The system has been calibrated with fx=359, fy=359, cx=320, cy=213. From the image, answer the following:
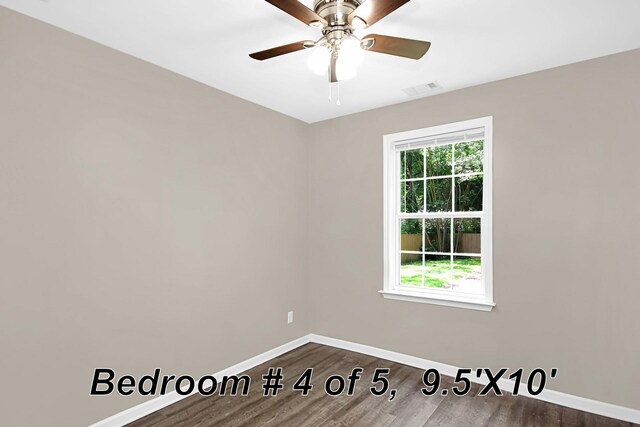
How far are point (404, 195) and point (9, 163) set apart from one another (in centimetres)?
313

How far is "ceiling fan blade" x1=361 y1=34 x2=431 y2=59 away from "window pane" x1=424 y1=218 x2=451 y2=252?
1921mm

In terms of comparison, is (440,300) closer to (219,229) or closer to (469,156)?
(469,156)

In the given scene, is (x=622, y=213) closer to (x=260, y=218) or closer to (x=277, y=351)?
(x=260, y=218)

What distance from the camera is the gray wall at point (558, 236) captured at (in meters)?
2.54

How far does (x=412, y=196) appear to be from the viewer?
366cm

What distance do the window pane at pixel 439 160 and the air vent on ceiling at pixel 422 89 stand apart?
1.78 ft

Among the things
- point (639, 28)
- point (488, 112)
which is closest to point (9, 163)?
point (488, 112)

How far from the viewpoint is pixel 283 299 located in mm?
3859

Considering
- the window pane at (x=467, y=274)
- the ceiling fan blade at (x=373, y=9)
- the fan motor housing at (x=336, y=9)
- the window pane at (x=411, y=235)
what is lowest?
the window pane at (x=467, y=274)

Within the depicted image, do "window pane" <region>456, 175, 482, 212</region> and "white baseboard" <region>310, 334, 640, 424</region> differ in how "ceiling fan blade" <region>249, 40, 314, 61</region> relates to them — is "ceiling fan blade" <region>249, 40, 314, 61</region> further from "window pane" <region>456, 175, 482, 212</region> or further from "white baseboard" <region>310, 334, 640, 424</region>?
"white baseboard" <region>310, 334, 640, 424</region>

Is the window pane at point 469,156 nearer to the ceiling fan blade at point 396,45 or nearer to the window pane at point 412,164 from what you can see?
the window pane at point 412,164

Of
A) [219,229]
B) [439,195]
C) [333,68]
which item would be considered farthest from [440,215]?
[219,229]

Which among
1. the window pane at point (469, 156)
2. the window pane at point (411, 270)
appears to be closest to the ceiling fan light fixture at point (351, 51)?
the window pane at point (469, 156)

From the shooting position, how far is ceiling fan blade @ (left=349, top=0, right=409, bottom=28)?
5.00 ft
